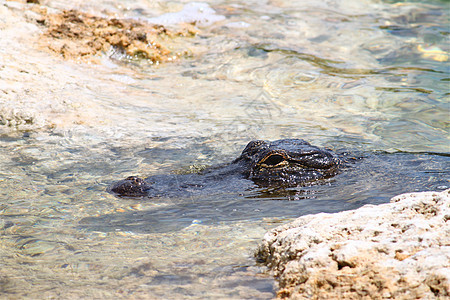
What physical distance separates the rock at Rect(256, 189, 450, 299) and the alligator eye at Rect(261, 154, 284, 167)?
168 cm

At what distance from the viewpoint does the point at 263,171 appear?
14.7 ft

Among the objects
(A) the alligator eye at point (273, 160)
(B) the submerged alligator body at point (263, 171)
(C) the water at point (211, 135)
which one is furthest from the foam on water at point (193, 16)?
(A) the alligator eye at point (273, 160)

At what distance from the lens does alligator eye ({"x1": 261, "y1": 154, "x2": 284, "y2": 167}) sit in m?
4.46

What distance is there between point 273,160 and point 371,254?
89.1 inches

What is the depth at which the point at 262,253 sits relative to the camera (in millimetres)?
2855

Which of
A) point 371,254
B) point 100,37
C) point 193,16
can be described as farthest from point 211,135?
point 193,16

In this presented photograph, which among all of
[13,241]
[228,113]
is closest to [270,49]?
[228,113]

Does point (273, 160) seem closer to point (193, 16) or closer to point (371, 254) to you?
point (371, 254)

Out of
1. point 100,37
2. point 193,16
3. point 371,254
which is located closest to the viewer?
point 371,254

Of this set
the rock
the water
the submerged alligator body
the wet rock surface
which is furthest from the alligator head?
the wet rock surface

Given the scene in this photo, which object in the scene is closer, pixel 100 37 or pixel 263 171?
pixel 263 171

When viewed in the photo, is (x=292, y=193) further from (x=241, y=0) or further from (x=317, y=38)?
(x=241, y=0)

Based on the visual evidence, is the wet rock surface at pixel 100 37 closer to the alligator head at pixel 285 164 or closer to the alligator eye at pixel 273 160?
the alligator head at pixel 285 164

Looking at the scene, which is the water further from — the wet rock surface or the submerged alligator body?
the wet rock surface
